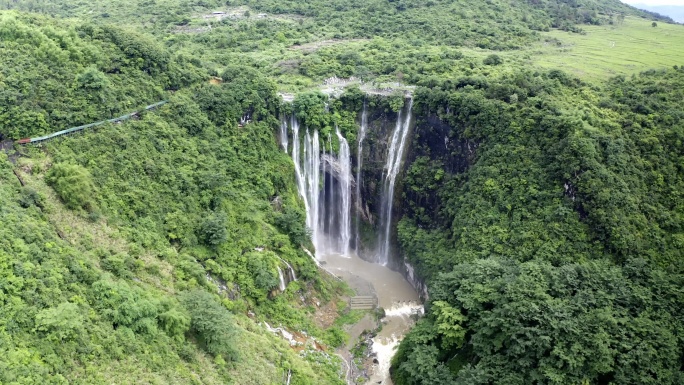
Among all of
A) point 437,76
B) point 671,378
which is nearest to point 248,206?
point 437,76

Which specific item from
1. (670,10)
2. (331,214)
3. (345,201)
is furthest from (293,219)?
(670,10)

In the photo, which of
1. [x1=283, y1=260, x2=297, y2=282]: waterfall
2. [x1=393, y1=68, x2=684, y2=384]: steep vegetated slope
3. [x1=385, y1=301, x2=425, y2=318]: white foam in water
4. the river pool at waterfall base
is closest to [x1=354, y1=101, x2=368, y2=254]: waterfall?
the river pool at waterfall base

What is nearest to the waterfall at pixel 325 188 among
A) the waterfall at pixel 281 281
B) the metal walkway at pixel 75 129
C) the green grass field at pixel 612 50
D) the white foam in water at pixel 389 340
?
the white foam in water at pixel 389 340

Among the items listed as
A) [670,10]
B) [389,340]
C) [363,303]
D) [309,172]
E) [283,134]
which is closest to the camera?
→ [389,340]

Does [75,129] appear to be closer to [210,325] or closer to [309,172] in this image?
[210,325]

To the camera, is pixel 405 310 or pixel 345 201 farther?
pixel 345 201

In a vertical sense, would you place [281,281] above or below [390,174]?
below
